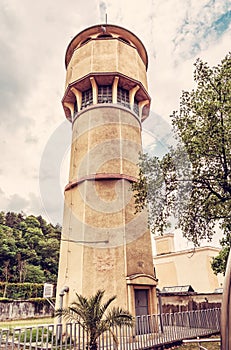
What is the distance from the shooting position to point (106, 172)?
15.1m

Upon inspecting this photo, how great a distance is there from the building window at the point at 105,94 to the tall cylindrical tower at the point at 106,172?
6cm

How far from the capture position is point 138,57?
1897 centimetres

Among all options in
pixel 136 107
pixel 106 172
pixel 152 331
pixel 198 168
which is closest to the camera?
pixel 198 168

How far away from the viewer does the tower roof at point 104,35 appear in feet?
60.2

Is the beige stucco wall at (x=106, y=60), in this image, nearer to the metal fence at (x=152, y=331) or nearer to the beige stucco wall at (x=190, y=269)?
A: the metal fence at (x=152, y=331)

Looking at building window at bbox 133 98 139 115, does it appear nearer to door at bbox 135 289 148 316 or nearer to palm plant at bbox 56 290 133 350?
door at bbox 135 289 148 316

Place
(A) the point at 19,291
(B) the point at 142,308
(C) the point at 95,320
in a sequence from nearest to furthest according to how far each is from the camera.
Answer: (C) the point at 95,320 → (B) the point at 142,308 → (A) the point at 19,291

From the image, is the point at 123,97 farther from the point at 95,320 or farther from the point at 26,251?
the point at 26,251

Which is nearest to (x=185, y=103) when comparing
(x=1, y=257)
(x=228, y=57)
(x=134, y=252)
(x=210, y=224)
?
(x=228, y=57)

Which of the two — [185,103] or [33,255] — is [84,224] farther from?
[33,255]

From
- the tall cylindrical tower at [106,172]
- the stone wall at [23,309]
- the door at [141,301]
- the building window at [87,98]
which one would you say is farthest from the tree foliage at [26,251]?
the building window at [87,98]

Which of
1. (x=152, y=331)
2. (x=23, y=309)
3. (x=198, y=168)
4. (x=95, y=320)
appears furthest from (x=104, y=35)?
(x=23, y=309)

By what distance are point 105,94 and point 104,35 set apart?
4617 millimetres

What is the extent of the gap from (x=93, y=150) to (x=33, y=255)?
28.8 metres
